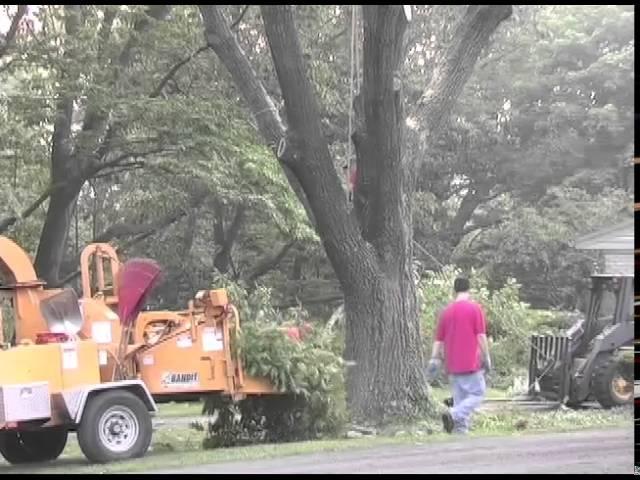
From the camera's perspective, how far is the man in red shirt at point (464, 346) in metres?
10.7

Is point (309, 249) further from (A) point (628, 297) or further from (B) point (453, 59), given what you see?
(B) point (453, 59)

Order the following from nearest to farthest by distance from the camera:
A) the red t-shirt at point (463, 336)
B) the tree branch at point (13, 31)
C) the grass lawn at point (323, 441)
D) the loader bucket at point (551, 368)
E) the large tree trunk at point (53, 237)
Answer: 1. the grass lawn at point (323, 441)
2. the red t-shirt at point (463, 336)
3. the loader bucket at point (551, 368)
4. the tree branch at point (13, 31)
5. the large tree trunk at point (53, 237)

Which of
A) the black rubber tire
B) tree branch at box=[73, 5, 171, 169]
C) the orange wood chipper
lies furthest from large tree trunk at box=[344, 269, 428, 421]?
tree branch at box=[73, 5, 171, 169]

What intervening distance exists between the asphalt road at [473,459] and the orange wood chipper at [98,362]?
1.45m

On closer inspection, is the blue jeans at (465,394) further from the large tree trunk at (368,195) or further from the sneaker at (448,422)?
the large tree trunk at (368,195)

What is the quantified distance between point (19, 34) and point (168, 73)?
10.2ft

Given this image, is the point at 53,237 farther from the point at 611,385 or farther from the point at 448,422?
the point at 448,422

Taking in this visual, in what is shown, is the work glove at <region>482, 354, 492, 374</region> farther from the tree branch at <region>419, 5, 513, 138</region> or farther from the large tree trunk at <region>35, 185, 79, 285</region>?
the large tree trunk at <region>35, 185, 79, 285</region>

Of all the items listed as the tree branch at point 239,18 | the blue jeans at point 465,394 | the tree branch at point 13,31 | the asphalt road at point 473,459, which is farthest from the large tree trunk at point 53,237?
the asphalt road at point 473,459

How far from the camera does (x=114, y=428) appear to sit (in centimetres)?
1049

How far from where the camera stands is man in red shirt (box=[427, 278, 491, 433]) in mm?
10695

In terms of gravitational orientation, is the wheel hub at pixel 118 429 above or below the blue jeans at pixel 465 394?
below

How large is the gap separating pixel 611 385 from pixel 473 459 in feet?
22.0

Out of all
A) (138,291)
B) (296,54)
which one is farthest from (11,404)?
(296,54)
